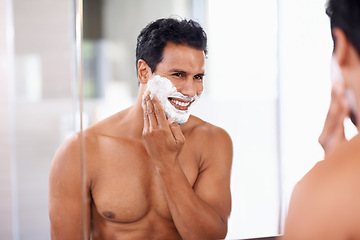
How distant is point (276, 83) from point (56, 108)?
2.35ft

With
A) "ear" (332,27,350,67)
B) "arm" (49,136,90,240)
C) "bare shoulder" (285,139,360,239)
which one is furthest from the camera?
"arm" (49,136,90,240)

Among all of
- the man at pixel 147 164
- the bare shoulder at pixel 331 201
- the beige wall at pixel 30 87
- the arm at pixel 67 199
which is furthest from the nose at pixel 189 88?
the beige wall at pixel 30 87

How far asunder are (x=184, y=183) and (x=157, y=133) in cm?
11

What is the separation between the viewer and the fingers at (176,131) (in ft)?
2.36

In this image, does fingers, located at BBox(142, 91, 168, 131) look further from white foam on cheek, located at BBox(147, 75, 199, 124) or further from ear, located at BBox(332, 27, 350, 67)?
ear, located at BBox(332, 27, 350, 67)

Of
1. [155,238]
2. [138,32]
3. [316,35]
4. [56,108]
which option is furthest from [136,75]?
[56,108]

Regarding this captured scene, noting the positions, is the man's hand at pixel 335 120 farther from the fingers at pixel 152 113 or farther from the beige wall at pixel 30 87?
the beige wall at pixel 30 87

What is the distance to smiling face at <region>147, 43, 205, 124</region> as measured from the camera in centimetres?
72

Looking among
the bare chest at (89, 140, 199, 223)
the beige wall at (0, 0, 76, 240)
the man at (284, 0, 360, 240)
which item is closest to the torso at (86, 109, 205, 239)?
the bare chest at (89, 140, 199, 223)

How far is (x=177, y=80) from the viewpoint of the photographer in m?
0.73

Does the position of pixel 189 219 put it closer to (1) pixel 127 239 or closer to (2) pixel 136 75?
(1) pixel 127 239

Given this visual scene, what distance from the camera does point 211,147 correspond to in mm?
779

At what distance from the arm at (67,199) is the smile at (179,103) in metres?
0.20

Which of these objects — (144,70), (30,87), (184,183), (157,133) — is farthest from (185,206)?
(30,87)
